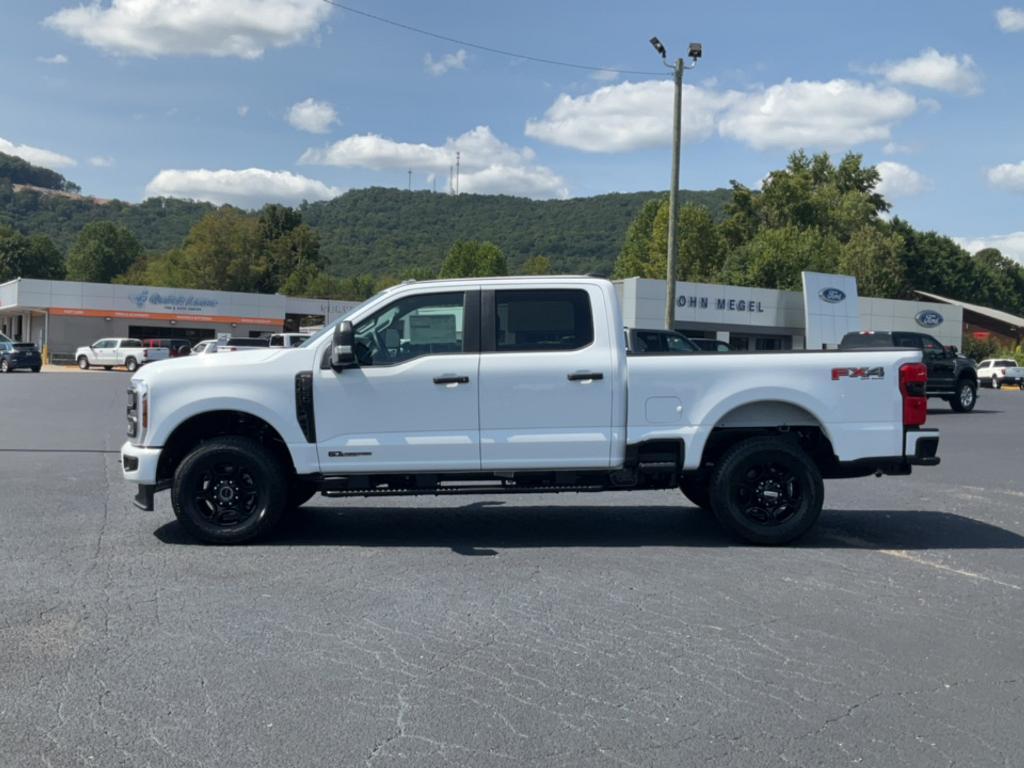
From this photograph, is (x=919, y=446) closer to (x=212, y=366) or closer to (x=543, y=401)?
(x=543, y=401)

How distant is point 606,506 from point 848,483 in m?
3.49

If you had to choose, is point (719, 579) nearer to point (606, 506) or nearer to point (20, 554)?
point (606, 506)

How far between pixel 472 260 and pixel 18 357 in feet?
220

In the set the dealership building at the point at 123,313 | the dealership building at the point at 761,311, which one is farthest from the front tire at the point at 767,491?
the dealership building at the point at 123,313

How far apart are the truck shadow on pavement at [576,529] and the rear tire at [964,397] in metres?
16.3

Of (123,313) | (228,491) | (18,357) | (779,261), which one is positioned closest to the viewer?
(228,491)

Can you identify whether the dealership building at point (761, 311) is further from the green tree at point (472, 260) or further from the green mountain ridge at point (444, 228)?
the green mountain ridge at point (444, 228)

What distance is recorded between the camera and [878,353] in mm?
7773

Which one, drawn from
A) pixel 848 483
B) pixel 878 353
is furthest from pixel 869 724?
pixel 848 483

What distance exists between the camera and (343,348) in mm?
7301

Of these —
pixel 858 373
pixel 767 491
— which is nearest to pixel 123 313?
pixel 767 491

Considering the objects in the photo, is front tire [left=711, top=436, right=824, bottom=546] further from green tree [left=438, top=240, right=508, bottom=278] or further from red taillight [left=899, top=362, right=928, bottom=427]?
green tree [left=438, top=240, right=508, bottom=278]

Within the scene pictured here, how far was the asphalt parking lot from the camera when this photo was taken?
3996 millimetres

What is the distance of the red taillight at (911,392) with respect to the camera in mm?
7680
